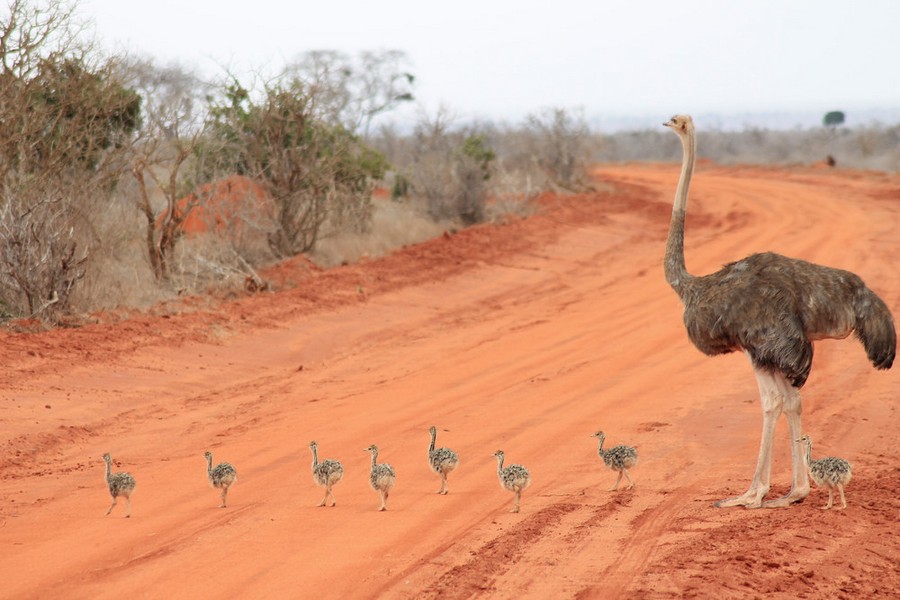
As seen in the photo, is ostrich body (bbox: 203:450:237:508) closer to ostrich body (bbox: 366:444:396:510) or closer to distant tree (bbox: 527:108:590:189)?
ostrich body (bbox: 366:444:396:510)

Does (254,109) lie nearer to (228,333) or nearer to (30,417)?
(228,333)

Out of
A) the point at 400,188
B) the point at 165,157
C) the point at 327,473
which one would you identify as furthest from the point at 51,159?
the point at 400,188

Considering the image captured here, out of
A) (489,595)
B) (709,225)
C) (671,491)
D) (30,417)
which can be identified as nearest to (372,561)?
(489,595)

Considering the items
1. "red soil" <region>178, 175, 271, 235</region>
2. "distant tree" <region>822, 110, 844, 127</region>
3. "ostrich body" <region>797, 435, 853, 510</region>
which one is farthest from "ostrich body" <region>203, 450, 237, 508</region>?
"distant tree" <region>822, 110, 844, 127</region>

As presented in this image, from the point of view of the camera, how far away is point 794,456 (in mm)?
8250

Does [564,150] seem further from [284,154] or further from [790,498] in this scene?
[790,498]

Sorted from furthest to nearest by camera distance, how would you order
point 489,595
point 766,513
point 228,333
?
1. point 228,333
2. point 766,513
3. point 489,595

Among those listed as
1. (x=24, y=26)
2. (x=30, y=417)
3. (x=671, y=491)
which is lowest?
(x=671, y=491)

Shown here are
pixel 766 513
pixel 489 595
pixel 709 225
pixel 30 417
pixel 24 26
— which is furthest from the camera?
pixel 709 225

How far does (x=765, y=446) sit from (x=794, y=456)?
224 millimetres

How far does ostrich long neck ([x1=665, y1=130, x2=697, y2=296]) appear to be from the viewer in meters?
8.95

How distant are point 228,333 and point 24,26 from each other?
5.97 metres

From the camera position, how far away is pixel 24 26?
56.2 feet

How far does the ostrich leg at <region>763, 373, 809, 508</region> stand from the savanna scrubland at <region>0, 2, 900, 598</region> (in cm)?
30
